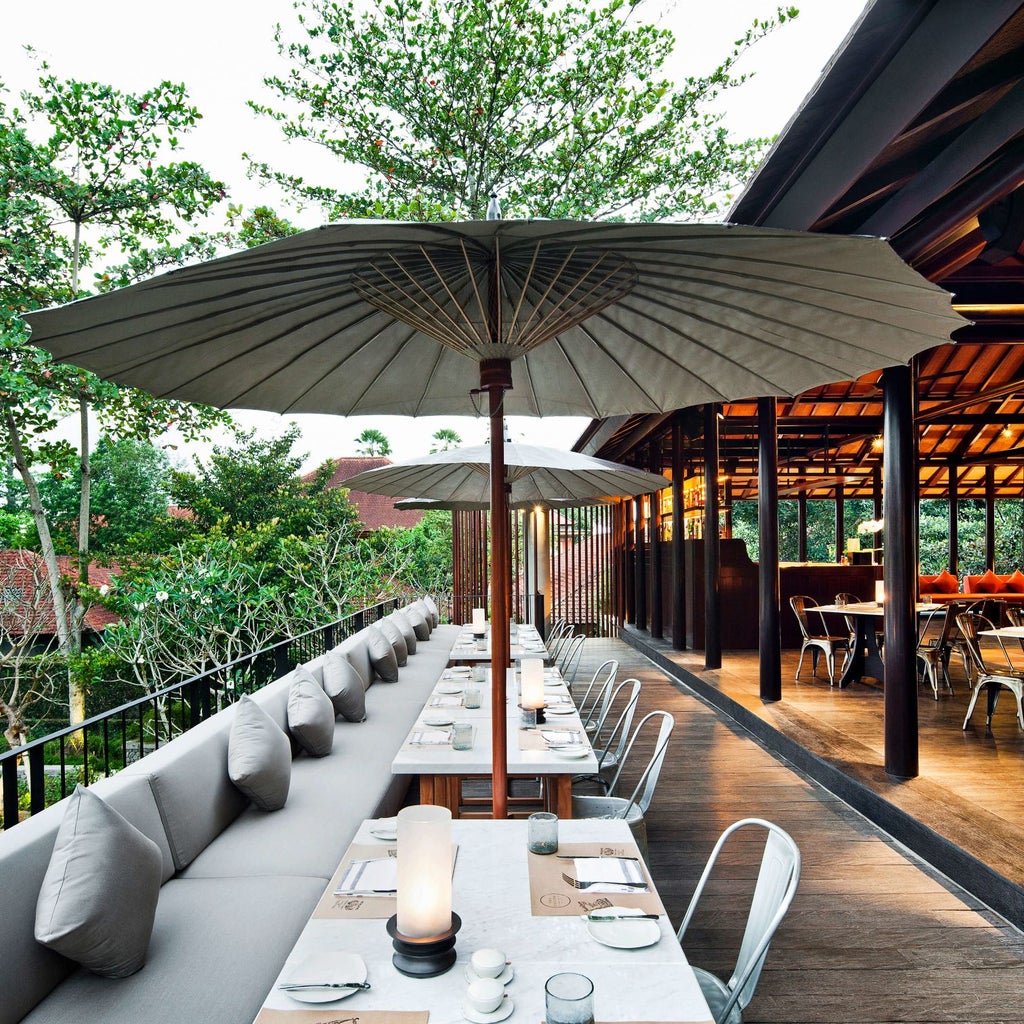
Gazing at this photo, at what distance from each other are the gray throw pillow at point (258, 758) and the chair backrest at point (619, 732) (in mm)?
1334

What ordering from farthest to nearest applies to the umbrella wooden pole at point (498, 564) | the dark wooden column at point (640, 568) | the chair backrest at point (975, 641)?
the dark wooden column at point (640, 568) < the chair backrest at point (975, 641) < the umbrella wooden pole at point (498, 564)

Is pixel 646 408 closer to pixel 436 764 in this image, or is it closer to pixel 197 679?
pixel 436 764

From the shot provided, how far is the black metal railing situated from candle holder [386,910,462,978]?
1083mm

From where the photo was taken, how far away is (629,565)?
14.9m

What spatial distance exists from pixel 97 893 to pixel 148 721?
11686 mm

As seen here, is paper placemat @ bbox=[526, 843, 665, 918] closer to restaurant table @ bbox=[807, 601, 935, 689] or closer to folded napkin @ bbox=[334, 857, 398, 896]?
folded napkin @ bbox=[334, 857, 398, 896]

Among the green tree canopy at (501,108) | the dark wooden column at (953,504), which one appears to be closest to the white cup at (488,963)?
the green tree canopy at (501,108)

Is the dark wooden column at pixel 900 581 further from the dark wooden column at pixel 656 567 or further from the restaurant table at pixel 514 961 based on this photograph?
the dark wooden column at pixel 656 567

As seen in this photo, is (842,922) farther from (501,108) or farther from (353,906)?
(501,108)

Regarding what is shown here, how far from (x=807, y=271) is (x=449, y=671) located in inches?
162

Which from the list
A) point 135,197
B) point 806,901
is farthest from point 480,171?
point 806,901

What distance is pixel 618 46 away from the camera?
10.2 m

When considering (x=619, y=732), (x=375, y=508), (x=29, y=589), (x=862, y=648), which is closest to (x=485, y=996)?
(x=619, y=732)

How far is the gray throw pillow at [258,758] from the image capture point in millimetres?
3186
